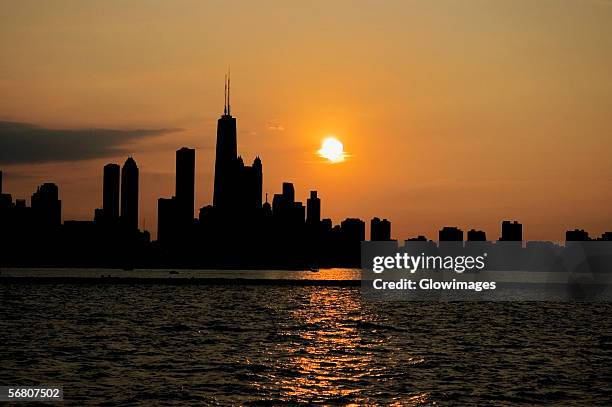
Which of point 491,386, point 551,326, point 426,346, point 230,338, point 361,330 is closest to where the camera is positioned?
point 491,386

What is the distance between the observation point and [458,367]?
207ft

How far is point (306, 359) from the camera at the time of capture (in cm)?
6731

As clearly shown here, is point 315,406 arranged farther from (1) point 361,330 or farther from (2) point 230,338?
(1) point 361,330

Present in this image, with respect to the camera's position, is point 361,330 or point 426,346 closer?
point 426,346

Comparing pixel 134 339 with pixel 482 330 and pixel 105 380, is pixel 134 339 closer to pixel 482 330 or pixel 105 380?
pixel 105 380

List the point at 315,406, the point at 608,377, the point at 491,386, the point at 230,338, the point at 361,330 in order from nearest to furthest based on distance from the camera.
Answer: the point at 315,406 < the point at 491,386 < the point at 608,377 < the point at 230,338 < the point at 361,330

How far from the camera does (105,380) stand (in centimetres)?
5453

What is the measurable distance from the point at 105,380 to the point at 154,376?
134 inches

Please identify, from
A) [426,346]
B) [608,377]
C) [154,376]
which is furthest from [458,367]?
[154,376]

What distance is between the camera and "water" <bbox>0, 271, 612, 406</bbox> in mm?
50906

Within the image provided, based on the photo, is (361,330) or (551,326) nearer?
(361,330)

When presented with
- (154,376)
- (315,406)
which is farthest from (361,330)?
(315,406)

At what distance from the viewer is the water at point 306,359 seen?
5091 centimetres

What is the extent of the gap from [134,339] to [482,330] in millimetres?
38156
